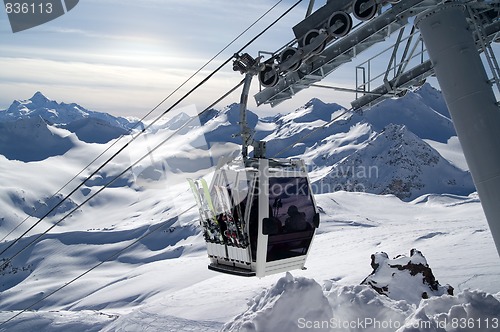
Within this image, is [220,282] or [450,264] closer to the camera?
[450,264]

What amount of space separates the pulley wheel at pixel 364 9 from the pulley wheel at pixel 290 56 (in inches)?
52.6

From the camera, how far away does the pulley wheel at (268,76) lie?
27.9ft

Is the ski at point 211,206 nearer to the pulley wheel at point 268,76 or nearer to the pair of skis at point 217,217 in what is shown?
the pair of skis at point 217,217

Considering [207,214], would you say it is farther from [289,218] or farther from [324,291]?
[324,291]

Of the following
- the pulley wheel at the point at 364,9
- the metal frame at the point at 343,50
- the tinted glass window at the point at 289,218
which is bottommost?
the tinted glass window at the point at 289,218

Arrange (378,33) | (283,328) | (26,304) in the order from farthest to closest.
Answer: (26,304) < (283,328) < (378,33)

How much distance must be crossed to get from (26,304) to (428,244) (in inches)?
4203

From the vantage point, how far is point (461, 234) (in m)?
42.9

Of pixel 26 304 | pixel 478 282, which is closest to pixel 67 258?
pixel 26 304

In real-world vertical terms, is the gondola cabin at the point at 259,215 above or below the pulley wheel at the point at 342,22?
below

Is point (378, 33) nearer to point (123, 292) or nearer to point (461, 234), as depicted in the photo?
point (461, 234)

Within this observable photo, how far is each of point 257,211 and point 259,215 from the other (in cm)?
14

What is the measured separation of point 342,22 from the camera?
7410 millimetres

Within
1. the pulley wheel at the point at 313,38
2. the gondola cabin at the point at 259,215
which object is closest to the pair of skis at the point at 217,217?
the gondola cabin at the point at 259,215
